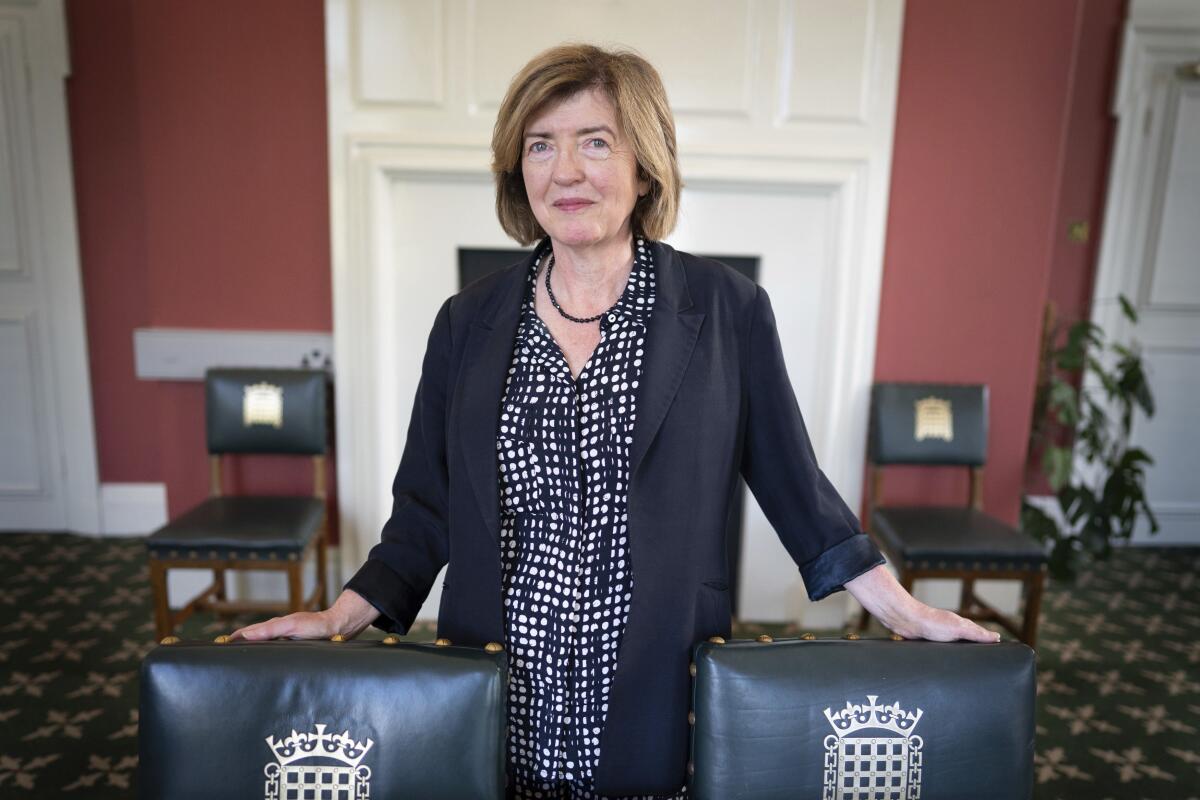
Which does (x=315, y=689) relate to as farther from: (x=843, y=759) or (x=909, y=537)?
(x=909, y=537)

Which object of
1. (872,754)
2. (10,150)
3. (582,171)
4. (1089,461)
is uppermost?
(10,150)

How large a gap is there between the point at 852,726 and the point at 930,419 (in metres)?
2.20

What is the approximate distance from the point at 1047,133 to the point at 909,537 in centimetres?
157

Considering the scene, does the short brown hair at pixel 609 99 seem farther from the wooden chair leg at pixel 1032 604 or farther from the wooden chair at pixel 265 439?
the wooden chair leg at pixel 1032 604

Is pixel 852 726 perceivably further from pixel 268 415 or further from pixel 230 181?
pixel 230 181

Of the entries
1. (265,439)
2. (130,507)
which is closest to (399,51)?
(265,439)

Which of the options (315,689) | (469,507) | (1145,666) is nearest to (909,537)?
(1145,666)

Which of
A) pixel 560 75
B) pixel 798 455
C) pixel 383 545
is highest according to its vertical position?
pixel 560 75

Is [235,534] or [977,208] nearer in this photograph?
[235,534]

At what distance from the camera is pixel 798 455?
1.15 m

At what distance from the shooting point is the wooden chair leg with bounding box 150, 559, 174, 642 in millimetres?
2557

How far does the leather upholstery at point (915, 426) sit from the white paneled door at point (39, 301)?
3.61m

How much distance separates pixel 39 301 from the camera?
3.68 meters

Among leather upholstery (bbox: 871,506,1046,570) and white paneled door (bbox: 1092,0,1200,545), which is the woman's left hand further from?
white paneled door (bbox: 1092,0,1200,545)
